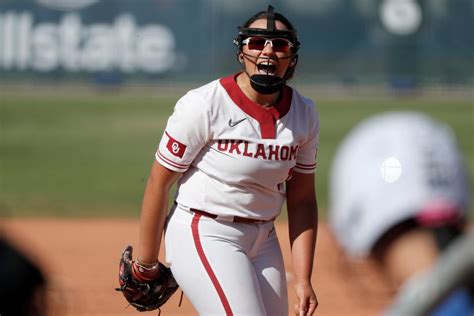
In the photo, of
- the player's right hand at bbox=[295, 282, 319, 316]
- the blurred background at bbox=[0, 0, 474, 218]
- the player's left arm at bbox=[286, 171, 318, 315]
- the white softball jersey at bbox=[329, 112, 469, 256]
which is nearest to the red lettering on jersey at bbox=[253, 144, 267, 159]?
the player's left arm at bbox=[286, 171, 318, 315]

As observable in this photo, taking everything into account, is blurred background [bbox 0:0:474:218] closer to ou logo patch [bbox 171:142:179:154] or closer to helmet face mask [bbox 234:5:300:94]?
helmet face mask [bbox 234:5:300:94]

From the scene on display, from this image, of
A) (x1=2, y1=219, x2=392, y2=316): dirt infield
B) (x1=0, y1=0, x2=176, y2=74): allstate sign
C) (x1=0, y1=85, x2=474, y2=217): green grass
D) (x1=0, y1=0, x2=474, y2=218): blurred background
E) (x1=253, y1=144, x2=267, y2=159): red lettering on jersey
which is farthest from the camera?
(x1=0, y1=0, x2=176, y2=74): allstate sign

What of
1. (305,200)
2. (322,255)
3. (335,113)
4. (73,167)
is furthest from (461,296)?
(335,113)

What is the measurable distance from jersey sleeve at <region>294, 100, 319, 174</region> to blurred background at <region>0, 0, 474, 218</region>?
53.9 feet

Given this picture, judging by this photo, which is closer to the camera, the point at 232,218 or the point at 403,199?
the point at 403,199

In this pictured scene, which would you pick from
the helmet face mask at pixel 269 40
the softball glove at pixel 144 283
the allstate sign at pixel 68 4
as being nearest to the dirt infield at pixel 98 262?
the softball glove at pixel 144 283

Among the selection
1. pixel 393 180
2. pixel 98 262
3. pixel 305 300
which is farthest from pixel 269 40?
pixel 98 262

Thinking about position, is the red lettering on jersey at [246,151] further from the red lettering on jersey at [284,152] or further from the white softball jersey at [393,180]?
the white softball jersey at [393,180]

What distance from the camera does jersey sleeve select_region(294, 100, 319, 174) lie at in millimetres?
4104

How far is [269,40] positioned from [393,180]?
2131 mm

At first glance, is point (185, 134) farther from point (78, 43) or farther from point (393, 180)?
point (78, 43)

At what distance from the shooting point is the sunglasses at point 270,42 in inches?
156

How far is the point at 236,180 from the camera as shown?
3863 mm

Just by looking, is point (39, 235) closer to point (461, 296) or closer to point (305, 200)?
point (305, 200)
